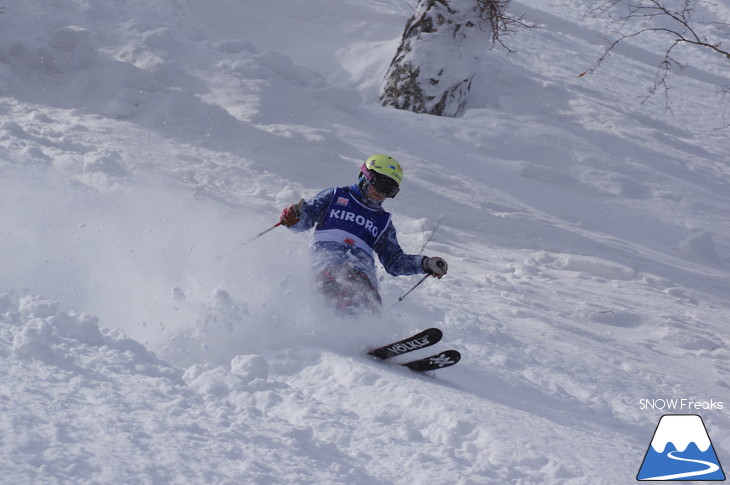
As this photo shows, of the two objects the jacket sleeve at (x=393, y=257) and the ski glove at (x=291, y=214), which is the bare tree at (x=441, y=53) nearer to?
the jacket sleeve at (x=393, y=257)

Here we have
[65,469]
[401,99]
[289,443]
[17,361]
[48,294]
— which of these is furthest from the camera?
[401,99]

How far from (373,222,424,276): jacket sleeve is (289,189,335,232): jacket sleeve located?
0.57m

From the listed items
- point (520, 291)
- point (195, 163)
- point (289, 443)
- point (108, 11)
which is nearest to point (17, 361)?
point (289, 443)

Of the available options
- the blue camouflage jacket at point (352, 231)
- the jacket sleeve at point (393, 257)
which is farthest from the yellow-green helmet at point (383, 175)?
the jacket sleeve at point (393, 257)

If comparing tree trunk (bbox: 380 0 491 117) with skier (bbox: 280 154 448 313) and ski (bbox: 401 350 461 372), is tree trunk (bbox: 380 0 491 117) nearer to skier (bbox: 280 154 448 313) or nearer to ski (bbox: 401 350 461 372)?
skier (bbox: 280 154 448 313)

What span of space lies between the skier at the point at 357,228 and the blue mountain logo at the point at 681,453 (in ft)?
6.77

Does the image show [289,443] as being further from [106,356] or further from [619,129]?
[619,129]

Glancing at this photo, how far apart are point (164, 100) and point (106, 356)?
24.5 ft

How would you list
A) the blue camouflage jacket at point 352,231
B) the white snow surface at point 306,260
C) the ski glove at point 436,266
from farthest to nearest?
the blue camouflage jacket at point 352,231 < the ski glove at point 436,266 < the white snow surface at point 306,260

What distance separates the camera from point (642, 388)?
5105mm

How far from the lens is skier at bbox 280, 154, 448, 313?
556 cm

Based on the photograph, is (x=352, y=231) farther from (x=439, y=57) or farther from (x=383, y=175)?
(x=439, y=57)

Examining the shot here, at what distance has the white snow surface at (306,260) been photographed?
3143 mm

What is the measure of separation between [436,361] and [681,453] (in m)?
1.57
